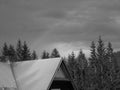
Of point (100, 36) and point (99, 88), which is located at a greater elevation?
point (100, 36)

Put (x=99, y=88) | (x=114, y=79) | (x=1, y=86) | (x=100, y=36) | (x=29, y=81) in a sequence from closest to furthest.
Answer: (x=1, y=86), (x=29, y=81), (x=99, y=88), (x=114, y=79), (x=100, y=36)

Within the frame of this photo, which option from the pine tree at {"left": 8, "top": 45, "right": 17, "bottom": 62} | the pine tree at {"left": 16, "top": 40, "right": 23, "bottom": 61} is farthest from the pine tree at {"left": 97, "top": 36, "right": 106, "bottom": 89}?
the pine tree at {"left": 8, "top": 45, "right": 17, "bottom": 62}

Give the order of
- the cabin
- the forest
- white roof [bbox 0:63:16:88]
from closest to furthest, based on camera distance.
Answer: white roof [bbox 0:63:16:88] < the cabin < the forest

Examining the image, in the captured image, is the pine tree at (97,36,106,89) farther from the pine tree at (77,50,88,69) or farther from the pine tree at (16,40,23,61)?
the pine tree at (16,40,23,61)

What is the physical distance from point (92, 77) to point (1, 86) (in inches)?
2857

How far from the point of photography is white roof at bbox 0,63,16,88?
23375 millimetres

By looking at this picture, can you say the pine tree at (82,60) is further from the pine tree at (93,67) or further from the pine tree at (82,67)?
the pine tree at (93,67)

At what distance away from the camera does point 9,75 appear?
25.1 metres

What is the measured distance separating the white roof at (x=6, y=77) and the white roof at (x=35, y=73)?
528 millimetres

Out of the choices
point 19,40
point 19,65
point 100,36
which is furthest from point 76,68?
point 19,65

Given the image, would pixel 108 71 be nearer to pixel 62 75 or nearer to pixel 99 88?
pixel 99 88

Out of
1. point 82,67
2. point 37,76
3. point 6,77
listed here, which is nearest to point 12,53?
point 82,67

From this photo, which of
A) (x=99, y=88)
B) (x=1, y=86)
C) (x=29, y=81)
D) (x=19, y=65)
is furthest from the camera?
(x=99, y=88)

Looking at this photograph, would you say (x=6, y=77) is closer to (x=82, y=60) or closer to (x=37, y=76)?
(x=37, y=76)
